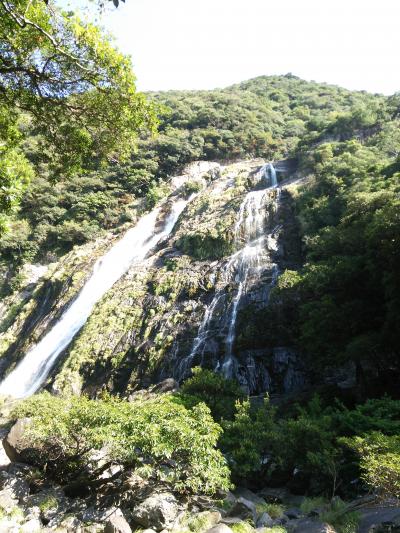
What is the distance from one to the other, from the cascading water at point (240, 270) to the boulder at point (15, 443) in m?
8.61

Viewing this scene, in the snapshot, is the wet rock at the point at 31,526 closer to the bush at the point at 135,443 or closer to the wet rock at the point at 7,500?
the wet rock at the point at 7,500

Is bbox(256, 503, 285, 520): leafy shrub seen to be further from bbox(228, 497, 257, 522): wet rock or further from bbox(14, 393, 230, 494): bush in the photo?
bbox(14, 393, 230, 494): bush

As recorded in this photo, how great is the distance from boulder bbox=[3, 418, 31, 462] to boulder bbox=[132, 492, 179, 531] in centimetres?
418

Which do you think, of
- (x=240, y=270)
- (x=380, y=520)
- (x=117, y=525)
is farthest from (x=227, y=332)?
(x=380, y=520)

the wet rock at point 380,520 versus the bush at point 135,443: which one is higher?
the bush at point 135,443

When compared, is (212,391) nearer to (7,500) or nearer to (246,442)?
(246,442)

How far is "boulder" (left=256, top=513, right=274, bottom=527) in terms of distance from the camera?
7805 mm

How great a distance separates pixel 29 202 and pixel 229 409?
139ft

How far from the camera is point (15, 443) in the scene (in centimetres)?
1053

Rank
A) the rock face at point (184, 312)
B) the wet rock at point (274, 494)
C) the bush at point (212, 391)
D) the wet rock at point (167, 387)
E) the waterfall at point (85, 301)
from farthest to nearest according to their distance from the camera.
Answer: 1. the waterfall at point (85, 301)
2. the rock face at point (184, 312)
3. the wet rock at point (167, 387)
4. the bush at point (212, 391)
5. the wet rock at point (274, 494)

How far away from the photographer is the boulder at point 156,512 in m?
7.90

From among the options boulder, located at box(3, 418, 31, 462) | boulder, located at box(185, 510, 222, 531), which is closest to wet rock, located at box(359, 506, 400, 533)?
boulder, located at box(185, 510, 222, 531)

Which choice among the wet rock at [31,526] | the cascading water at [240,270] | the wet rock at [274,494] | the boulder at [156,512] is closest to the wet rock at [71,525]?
the wet rock at [31,526]

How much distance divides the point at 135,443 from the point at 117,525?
57.2 inches
